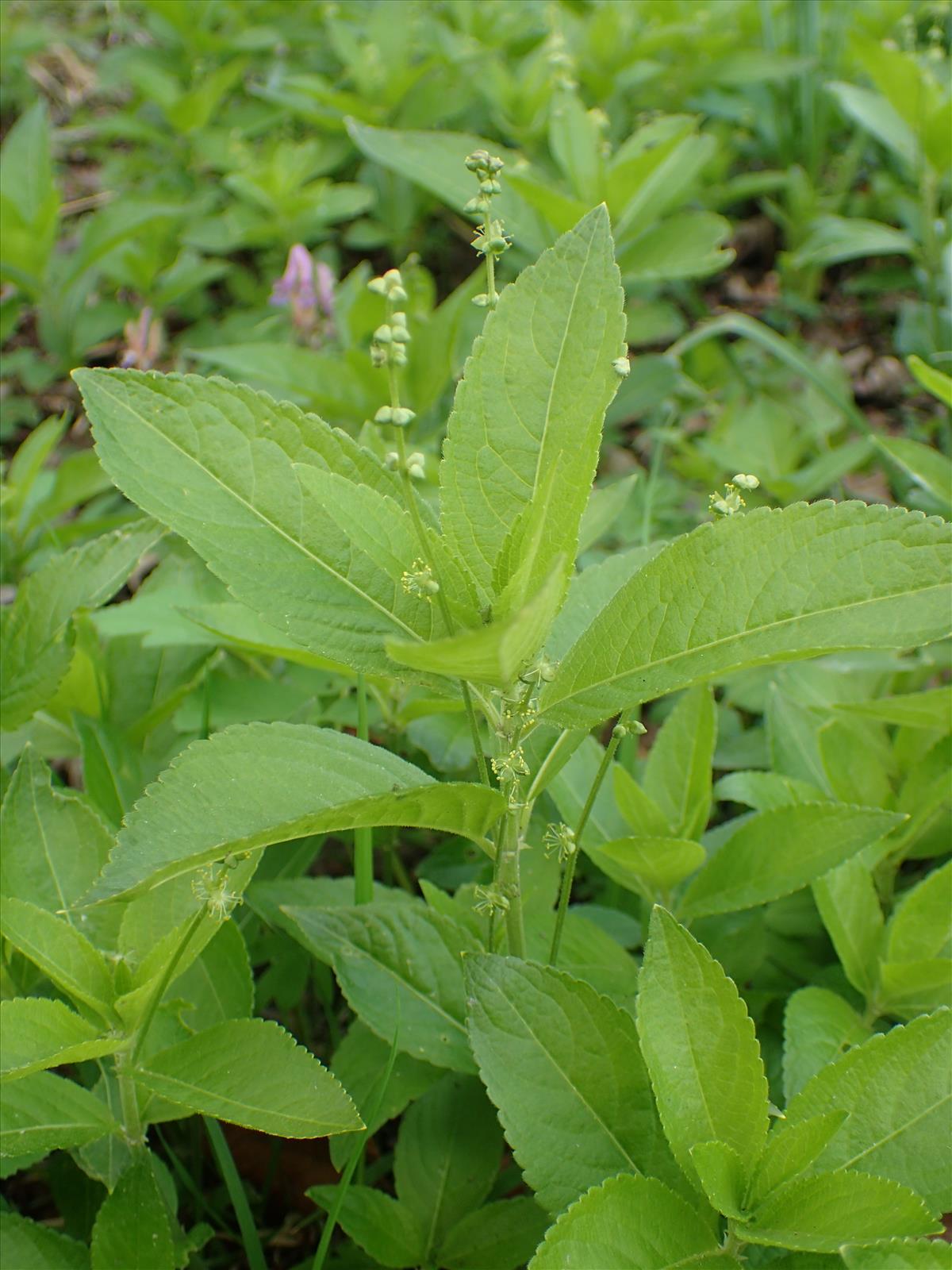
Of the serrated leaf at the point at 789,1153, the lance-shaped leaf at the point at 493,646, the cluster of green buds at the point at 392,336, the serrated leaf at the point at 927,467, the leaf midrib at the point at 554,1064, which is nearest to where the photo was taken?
the lance-shaped leaf at the point at 493,646

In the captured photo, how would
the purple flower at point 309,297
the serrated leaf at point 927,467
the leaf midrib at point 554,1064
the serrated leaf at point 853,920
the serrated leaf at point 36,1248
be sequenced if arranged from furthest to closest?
the purple flower at point 309,297 → the serrated leaf at point 927,467 → the serrated leaf at point 853,920 → the serrated leaf at point 36,1248 → the leaf midrib at point 554,1064

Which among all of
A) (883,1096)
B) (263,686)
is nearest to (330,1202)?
(883,1096)

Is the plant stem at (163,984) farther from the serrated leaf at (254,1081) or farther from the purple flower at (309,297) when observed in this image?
the purple flower at (309,297)

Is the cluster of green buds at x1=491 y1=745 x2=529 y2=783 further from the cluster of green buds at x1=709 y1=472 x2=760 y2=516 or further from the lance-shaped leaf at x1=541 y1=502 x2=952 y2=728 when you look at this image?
the cluster of green buds at x1=709 y1=472 x2=760 y2=516

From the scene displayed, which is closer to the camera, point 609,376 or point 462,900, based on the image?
point 609,376

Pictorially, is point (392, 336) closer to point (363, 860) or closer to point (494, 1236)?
point (363, 860)

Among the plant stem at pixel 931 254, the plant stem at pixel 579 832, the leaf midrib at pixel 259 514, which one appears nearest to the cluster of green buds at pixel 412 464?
the leaf midrib at pixel 259 514

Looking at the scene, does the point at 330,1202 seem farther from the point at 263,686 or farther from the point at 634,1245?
the point at 263,686

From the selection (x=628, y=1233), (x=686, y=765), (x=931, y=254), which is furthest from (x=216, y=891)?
(x=931, y=254)
